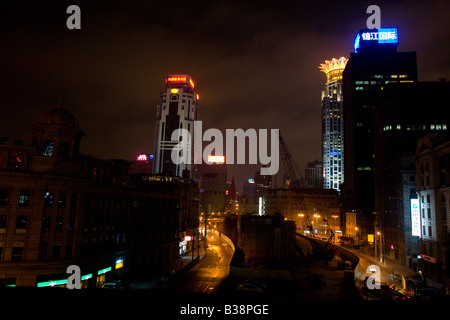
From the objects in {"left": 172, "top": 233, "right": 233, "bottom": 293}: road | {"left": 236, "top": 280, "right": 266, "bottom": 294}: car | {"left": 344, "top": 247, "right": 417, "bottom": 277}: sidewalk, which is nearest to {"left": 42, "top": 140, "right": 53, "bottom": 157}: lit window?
{"left": 172, "top": 233, "right": 233, "bottom": 293}: road

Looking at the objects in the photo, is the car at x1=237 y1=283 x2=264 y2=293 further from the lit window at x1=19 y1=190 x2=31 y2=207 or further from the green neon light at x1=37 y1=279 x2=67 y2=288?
the lit window at x1=19 y1=190 x2=31 y2=207

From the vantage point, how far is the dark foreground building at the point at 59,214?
3609cm

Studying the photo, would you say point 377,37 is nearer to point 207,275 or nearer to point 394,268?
point 394,268

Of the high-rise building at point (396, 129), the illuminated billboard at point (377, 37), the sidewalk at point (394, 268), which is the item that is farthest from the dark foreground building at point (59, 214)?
the illuminated billboard at point (377, 37)

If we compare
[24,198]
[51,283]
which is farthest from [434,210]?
[24,198]

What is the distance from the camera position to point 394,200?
277ft

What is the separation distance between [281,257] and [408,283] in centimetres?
3281

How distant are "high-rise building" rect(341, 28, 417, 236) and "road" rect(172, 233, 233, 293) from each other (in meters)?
97.1

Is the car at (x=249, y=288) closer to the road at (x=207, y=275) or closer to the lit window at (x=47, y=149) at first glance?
the road at (x=207, y=275)

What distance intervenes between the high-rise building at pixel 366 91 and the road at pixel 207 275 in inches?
3822

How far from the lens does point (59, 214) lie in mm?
39250

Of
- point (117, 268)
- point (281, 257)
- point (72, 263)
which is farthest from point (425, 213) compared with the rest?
point (72, 263)

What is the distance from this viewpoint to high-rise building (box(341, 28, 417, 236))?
497ft
